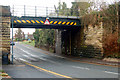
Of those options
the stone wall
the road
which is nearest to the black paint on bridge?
the stone wall

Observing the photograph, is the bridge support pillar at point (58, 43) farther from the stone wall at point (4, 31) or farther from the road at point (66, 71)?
the stone wall at point (4, 31)

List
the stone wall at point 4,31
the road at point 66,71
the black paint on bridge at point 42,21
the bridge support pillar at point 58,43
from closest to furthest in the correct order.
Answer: the road at point 66,71
the stone wall at point 4,31
the black paint on bridge at point 42,21
the bridge support pillar at point 58,43

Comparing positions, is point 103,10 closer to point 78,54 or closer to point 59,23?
point 59,23

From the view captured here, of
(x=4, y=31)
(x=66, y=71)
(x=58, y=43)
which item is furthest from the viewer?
(x=58, y=43)

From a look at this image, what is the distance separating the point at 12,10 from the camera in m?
20.1

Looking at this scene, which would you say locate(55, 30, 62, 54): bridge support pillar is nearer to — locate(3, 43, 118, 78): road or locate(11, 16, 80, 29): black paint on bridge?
locate(11, 16, 80, 29): black paint on bridge

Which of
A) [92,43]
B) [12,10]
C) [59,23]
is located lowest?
[92,43]

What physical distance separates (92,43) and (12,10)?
10.7m

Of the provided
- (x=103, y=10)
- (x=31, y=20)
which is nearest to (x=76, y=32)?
(x=103, y=10)

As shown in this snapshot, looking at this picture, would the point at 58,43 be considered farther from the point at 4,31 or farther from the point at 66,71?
the point at 66,71

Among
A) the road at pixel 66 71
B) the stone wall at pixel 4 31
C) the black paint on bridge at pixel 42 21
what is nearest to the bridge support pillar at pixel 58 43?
the black paint on bridge at pixel 42 21

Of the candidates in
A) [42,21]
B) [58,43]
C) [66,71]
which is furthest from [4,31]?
[58,43]

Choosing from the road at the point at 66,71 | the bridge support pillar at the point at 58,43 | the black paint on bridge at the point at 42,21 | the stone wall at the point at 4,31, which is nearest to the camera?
the road at the point at 66,71

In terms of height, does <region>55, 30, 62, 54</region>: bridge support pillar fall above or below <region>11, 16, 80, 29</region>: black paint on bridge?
below
